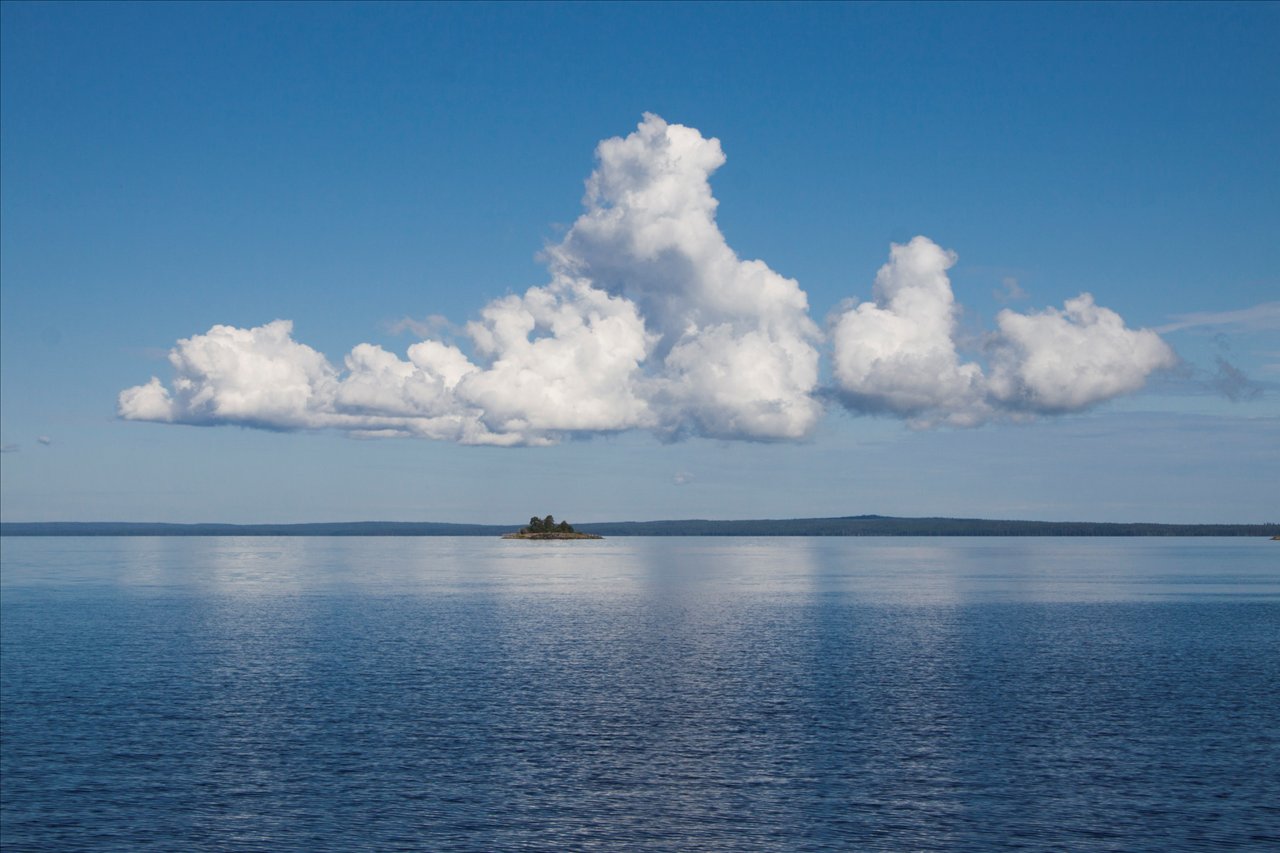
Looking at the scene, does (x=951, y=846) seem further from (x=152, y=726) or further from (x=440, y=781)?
(x=152, y=726)

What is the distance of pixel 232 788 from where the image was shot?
1658 inches

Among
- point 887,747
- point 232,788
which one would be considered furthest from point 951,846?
point 232,788

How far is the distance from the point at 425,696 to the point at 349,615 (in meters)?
52.7

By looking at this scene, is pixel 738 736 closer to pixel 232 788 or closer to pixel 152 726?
→ pixel 232 788

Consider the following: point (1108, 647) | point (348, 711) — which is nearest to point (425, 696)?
point (348, 711)

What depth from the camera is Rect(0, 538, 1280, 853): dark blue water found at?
37594 millimetres

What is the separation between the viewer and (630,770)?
1752 inches

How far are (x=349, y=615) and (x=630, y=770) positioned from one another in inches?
2829

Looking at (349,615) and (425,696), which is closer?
(425,696)

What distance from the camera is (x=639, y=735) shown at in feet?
165

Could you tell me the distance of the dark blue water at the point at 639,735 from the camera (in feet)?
123

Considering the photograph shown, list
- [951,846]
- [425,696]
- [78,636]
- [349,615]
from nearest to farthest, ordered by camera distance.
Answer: [951,846] < [425,696] < [78,636] < [349,615]

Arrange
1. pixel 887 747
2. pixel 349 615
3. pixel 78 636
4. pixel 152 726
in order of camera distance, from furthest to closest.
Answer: pixel 349 615, pixel 78 636, pixel 152 726, pixel 887 747

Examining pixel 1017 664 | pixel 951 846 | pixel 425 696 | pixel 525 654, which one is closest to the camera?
pixel 951 846
